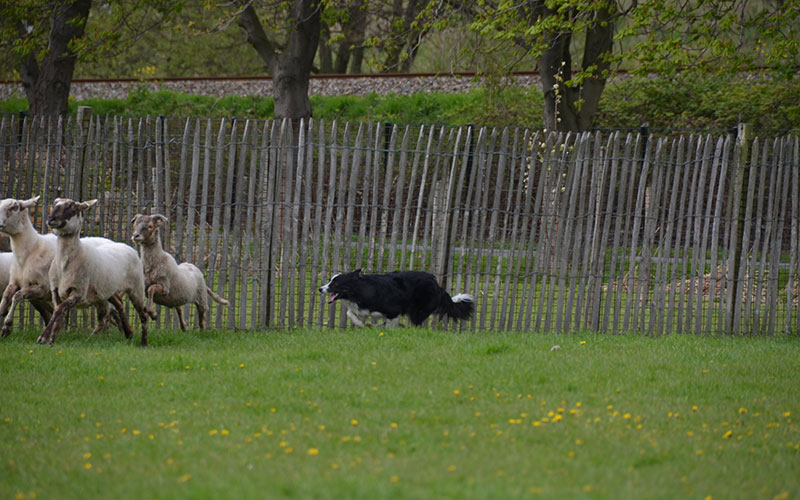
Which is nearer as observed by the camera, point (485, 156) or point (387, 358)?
point (387, 358)

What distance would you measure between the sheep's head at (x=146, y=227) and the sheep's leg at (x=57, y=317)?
917 millimetres

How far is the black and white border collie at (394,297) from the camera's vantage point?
996 cm

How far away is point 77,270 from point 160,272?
0.94 m

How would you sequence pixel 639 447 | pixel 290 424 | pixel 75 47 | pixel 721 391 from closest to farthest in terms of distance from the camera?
pixel 639 447
pixel 290 424
pixel 721 391
pixel 75 47

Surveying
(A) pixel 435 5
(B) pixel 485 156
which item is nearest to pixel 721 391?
(B) pixel 485 156

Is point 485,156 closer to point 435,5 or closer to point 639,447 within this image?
point 639,447

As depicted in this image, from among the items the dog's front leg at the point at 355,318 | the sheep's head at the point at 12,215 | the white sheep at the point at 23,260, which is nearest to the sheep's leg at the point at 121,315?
the white sheep at the point at 23,260

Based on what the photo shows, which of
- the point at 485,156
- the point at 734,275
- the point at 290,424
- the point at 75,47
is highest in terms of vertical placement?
the point at 75,47

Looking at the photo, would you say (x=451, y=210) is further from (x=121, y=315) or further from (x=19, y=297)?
(x=19, y=297)

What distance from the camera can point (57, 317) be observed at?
8.88 metres

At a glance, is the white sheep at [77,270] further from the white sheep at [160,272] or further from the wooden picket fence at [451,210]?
the wooden picket fence at [451,210]

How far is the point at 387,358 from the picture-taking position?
8.19 meters

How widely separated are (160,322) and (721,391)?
20.3 ft

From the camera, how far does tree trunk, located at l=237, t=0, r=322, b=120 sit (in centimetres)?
2006
